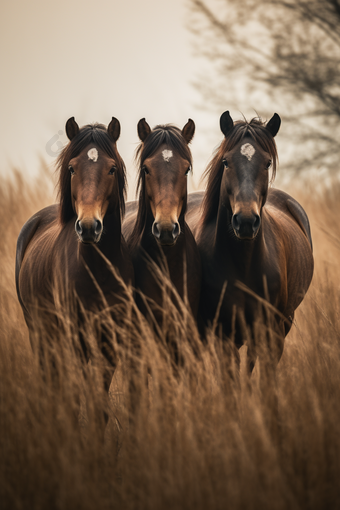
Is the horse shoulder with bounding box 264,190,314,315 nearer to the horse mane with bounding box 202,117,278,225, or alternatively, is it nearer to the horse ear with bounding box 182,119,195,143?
the horse mane with bounding box 202,117,278,225

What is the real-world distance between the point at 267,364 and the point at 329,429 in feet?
1.65

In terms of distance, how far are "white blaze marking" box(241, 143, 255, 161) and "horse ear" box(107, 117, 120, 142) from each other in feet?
2.79

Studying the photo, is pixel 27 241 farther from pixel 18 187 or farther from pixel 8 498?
pixel 18 187

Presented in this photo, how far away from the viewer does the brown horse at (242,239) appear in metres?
2.80

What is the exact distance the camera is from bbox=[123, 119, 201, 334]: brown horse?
2.59 meters

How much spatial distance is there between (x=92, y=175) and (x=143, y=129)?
0.66 meters

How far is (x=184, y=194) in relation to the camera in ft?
9.25

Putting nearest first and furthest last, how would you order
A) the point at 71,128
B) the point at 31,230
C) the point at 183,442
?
the point at 183,442 < the point at 71,128 < the point at 31,230

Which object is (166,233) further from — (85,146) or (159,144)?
(85,146)

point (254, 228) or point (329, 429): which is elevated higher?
Result: point (254, 228)

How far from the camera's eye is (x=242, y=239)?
2717 mm

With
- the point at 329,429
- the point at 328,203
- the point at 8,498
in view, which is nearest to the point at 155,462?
the point at 8,498

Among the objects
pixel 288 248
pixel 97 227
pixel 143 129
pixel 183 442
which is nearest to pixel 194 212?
pixel 288 248

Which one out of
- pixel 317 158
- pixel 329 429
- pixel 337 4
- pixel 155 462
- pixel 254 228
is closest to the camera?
pixel 155 462
